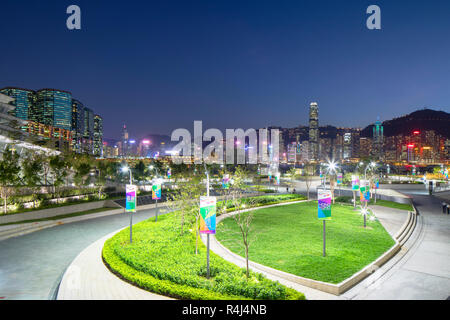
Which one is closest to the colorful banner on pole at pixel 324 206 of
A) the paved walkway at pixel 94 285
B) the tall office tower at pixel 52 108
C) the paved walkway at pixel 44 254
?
the paved walkway at pixel 94 285

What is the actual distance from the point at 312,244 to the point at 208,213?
7596mm

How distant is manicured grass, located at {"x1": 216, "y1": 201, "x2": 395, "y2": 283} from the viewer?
11.5m

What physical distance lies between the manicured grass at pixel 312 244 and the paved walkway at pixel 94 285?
18.3ft

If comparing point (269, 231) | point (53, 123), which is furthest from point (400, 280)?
point (53, 123)

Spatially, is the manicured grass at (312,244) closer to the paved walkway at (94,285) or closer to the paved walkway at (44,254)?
the paved walkway at (94,285)

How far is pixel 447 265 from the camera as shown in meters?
12.6

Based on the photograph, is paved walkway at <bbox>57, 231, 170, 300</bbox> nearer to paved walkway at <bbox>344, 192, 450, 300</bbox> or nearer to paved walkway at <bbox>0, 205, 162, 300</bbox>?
paved walkway at <bbox>0, 205, 162, 300</bbox>

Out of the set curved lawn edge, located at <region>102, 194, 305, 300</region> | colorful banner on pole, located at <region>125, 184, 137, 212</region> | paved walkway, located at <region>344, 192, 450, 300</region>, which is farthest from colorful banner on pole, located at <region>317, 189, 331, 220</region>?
colorful banner on pole, located at <region>125, 184, 137, 212</region>

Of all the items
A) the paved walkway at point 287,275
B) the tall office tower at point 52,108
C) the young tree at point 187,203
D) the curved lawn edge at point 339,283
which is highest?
the tall office tower at point 52,108

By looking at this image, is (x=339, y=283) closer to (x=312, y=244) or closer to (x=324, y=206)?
(x=324, y=206)

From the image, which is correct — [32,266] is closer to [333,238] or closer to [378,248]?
[333,238]

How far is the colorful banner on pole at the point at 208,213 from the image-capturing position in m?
10.1
